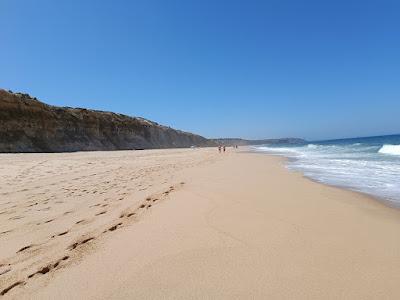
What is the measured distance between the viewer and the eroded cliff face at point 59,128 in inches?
1296

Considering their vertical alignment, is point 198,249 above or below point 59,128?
→ below

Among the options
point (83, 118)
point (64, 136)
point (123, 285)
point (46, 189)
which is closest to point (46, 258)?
point (123, 285)

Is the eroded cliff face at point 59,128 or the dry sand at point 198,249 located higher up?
the eroded cliff face at point 59,128

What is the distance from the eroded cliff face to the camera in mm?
32906

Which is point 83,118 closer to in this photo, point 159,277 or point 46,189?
point 46,189

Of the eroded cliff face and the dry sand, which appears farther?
the eroded cliff face

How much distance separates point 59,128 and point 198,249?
1614 inches

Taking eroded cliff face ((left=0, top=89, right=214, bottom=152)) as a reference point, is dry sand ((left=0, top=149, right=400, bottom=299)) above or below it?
below

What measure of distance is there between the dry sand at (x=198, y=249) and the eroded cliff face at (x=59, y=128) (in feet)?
102

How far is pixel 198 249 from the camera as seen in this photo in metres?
2.95

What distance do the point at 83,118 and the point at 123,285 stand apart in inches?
1834

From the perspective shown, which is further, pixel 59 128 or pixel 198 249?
pixel 59 128

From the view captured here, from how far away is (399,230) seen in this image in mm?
3787

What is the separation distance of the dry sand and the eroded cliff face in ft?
102
